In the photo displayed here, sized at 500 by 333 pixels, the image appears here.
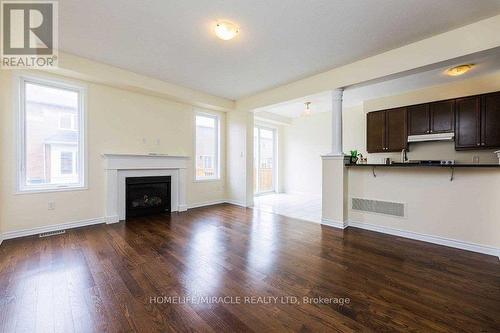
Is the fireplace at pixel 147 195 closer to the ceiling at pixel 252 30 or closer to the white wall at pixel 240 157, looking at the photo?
the white wall at pixel 240 157

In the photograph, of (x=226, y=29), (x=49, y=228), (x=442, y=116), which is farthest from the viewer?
(x=442, y=116)

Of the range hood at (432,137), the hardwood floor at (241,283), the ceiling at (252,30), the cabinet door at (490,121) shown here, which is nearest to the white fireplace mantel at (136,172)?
the hardwood floor at (241,283)

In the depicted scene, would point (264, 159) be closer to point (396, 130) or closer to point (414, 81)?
point (396, 130)

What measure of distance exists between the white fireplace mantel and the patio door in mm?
3009

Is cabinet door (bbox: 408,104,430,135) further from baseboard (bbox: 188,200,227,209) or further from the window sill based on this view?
the window sill

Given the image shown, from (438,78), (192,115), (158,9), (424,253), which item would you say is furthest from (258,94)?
(424,253)

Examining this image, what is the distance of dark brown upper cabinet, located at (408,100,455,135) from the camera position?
13.6 feet

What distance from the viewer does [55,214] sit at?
132 inches

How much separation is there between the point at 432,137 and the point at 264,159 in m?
4.72

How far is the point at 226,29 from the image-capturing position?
8.07ft

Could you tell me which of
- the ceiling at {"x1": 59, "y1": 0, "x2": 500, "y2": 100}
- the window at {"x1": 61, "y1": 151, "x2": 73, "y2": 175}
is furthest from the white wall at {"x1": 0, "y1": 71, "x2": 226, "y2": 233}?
the ceiling at {"x1": 59, "y1": 0, "x2": 500, "y2": 100}

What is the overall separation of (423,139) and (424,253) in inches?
111

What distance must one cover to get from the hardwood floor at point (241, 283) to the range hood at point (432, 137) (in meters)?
2.49

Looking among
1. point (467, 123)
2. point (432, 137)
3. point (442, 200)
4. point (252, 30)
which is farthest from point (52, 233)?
point (467, 123)
